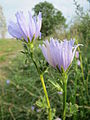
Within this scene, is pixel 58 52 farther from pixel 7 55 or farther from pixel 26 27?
pixel 7 55

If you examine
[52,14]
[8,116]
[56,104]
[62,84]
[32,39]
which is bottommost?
[8,116]

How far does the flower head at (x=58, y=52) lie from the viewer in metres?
0.39

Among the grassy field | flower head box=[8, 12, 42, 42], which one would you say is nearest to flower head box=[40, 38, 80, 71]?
flower head box=[8, 12, 42, 42]

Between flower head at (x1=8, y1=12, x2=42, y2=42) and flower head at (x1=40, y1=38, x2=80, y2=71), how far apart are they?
8 centimetres

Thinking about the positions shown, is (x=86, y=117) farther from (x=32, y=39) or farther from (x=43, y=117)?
(x=32, y=39)

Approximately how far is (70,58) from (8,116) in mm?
1051

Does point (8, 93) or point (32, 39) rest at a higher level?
point (32, 39)

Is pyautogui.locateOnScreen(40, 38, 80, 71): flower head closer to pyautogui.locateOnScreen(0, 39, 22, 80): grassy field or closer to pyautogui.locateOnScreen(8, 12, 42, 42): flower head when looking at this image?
pyautogui.locateOnScreen(8, 12, 42, 42): flower head

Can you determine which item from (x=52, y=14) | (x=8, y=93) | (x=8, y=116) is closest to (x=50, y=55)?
(x=8, y=116)

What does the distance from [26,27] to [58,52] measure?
5.0 inches

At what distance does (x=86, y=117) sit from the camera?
3.25ft

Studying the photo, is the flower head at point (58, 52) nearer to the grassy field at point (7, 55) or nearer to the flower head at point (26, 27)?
the flower head at point (26, 27)

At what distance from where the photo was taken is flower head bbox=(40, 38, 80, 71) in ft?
1.27

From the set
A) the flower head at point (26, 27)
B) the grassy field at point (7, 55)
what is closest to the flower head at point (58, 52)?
the flower head at point (26, 27)
